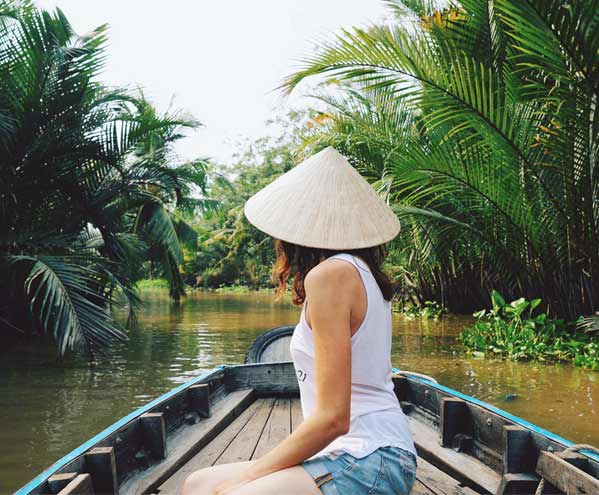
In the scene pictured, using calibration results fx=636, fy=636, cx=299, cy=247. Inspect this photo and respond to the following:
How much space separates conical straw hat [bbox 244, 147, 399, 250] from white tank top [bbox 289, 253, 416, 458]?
0.08 meters

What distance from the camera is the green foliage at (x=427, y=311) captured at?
49.9 ft

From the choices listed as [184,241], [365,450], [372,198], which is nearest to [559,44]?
[372,198]

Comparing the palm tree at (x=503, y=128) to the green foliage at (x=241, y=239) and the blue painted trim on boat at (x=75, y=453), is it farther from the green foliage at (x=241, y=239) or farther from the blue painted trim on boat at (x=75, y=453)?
the green foliage at (x=241, y=239)

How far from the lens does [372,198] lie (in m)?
→ 1.73

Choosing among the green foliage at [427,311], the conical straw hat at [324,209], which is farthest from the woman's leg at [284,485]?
the green foliage at [427,311]

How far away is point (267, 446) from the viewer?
3.41m

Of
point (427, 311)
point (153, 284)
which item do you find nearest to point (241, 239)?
point (153, 284)

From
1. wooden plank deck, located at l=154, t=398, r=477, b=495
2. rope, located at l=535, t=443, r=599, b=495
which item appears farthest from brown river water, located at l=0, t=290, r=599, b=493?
rope, located at l=535, t=443, r=599, b=495

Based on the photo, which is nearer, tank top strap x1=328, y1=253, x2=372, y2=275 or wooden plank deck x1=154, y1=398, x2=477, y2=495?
tank top strap x1=328, y1=253, x2=372, y2=275

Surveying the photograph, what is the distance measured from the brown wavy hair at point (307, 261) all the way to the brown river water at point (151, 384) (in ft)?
11.3

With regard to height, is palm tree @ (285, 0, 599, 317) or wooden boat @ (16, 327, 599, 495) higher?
palm tree @ (285, 0, 599, 317)

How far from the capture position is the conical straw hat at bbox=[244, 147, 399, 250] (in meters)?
1.60

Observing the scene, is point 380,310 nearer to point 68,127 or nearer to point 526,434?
point 526,434

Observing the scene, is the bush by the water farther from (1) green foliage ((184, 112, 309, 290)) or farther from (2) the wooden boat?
(1) green foliage ((184, 112, 309, 290))
